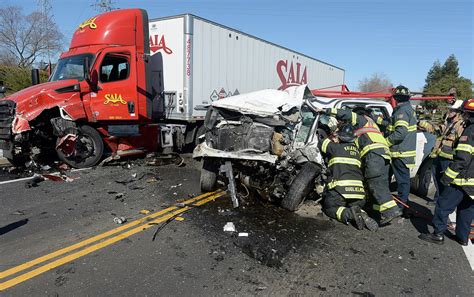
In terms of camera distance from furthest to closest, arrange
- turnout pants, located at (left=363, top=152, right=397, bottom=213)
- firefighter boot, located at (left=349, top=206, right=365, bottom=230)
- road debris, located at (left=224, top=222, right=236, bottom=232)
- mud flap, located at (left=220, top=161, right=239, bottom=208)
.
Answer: mud flap, located at (left=220, top=161, right=239, bottom=208) < turnout pants, located at (left=363, top=152, right=397, bottom=213) < firefighter boot, located at (left=349, top=206, right=365, bottom=230) < road debris, located at (left=224, top=222, right=236, bottom=232)

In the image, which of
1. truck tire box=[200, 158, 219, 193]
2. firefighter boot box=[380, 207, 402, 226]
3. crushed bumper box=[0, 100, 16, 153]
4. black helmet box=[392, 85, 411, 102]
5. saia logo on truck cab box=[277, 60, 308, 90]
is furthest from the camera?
saia logo on truck cab box=[277, 60, 308, 90]

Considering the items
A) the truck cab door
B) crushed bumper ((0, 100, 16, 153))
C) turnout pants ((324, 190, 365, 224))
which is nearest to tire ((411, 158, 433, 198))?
turnout pants ((324, 190, 365, 224))

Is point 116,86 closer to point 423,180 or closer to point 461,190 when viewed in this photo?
point 423,180

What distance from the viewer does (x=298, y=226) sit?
4668 millimetres

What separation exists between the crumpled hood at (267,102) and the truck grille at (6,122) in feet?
14.9

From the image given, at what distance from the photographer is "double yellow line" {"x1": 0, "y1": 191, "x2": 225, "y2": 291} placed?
3.24m

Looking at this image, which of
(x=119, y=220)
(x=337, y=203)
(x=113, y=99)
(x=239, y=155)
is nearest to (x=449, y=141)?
(x=337, y=203)

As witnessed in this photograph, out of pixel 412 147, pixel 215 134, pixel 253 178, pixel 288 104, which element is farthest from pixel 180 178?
pixel 412 147

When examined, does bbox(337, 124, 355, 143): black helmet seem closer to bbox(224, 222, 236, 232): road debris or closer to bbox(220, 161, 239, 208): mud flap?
bbox(220, 161, 239, 208): mud flap

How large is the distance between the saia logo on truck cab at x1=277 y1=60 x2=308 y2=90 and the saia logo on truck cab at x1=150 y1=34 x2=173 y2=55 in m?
4.79

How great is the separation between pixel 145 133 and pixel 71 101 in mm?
1947

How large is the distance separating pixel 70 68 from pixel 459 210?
8202 millimetres

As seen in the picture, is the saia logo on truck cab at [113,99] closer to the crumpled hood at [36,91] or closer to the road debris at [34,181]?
the crumpled hood at [36,91]

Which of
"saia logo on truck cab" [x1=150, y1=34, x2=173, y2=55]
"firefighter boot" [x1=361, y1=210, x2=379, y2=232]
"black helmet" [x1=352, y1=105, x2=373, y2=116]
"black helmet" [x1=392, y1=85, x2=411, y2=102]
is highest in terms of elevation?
"saia logo on truck cab" [x1=150, y1=34, x2=173, y2=55]
